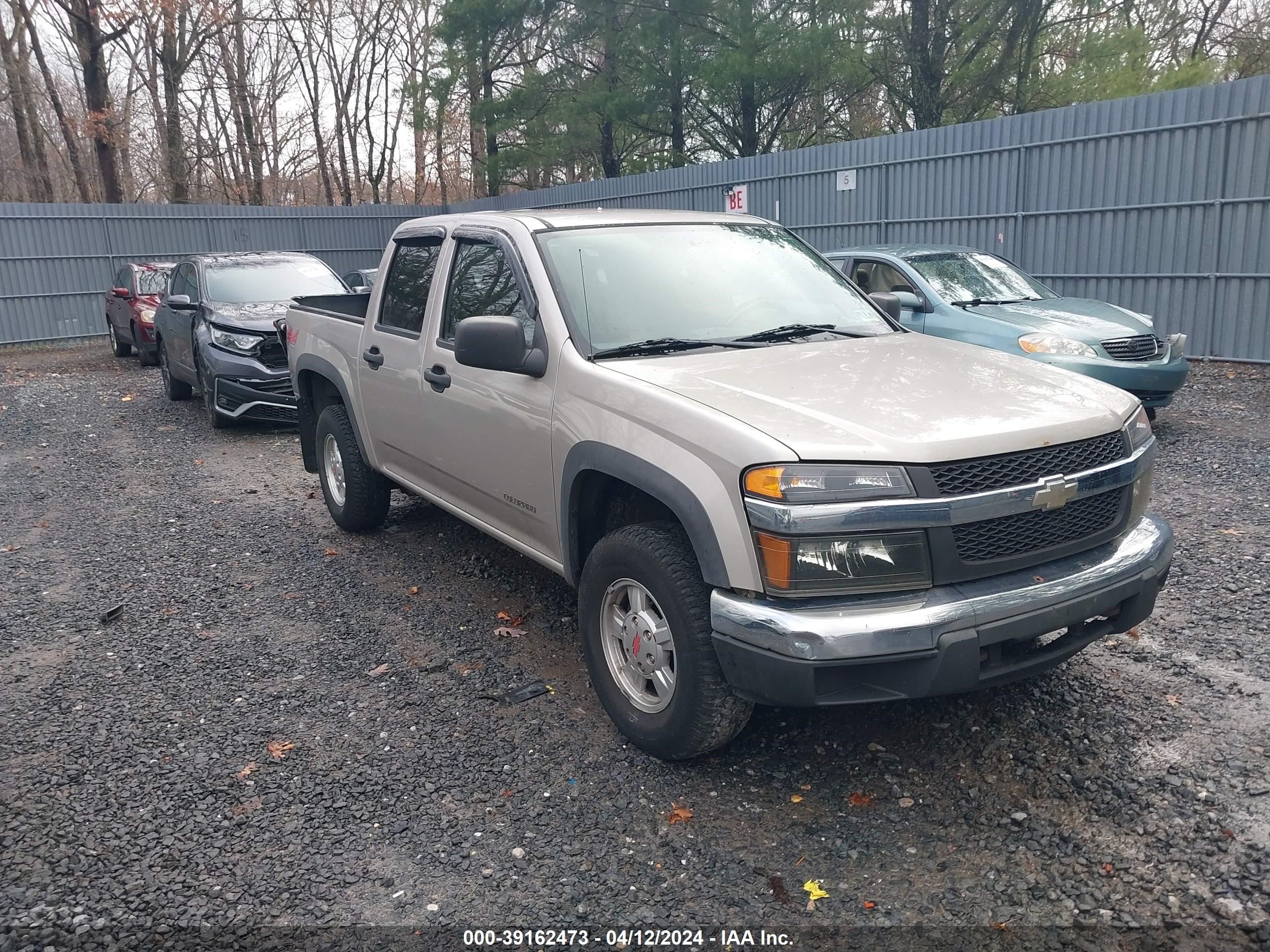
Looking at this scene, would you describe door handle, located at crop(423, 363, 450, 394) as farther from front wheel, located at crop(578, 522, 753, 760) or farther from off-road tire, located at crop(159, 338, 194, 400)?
off-road tire, located at crop(159, 338, 194, 400)

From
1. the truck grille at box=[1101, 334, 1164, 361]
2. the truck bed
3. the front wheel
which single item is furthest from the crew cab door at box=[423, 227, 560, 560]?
the truck grille at box=[1101, 334, 1164, 361]

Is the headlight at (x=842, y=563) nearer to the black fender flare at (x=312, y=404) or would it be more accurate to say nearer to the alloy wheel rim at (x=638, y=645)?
the alloy wheel rim at (x=638, y=645)

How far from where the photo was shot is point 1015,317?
8.56m

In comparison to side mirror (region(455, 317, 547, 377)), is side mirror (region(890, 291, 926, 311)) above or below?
below

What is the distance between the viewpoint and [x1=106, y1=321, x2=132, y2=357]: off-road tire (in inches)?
687

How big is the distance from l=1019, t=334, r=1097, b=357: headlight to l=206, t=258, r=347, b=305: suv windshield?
701 cm

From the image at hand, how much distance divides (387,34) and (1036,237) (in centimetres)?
2974

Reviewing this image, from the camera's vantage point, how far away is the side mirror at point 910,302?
8.79m

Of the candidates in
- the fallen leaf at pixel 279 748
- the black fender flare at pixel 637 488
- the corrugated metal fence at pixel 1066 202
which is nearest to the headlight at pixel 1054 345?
the corrugated metal fence at pixel 1066 202

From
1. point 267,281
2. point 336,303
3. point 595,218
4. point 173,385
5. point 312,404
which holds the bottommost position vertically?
point 173,385

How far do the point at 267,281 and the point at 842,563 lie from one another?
9.79m

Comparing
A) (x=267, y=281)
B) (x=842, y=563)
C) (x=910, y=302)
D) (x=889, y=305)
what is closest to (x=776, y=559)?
(x=842, y=563)

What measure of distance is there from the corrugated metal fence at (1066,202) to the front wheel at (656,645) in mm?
10776

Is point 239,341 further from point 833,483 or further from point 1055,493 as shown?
point 1055,493
